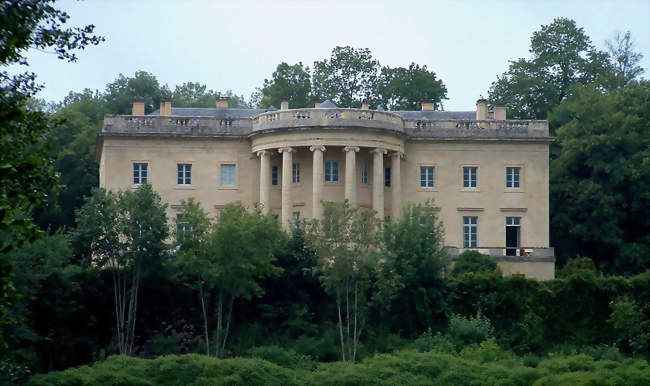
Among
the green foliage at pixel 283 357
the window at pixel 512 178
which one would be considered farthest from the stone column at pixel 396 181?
the green foliage at pixel 283 357

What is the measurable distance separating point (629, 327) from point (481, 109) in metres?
21.4

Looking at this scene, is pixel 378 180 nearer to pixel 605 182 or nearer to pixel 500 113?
pixel 500 113

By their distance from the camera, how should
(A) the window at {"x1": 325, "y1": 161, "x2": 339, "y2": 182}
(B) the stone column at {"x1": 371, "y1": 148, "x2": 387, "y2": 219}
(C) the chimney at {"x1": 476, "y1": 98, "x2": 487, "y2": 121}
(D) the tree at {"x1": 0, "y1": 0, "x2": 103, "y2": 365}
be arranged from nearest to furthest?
(D) the tree at {"x1": 0, "y1": 0, "x2": 103, "y2": 365} < (B) the stone column at {"x1": 371, "y1": 148, "x2": 387, "y2": 219} < (A) the window at {"x1": 325, "y1": 161, "x2": 339, "y2": 182} < (C) the chimney at {"x1": 476, "y1": 98, "x2": 487, "y2": 121}

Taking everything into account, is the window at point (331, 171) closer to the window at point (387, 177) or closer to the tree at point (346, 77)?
the window at point (387, 177)

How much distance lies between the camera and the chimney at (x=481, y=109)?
64.6 metres

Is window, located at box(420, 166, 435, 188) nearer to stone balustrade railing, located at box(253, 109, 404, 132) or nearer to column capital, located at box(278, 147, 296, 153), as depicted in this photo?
stone balustrade railing, located at box(253, 109, 404, 132)

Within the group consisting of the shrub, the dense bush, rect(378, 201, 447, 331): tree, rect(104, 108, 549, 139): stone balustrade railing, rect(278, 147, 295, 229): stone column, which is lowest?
the dense bush

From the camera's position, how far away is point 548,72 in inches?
2977

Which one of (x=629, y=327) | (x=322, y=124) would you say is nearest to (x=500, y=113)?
(x=322, y=124)

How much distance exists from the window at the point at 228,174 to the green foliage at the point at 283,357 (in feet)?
62.0

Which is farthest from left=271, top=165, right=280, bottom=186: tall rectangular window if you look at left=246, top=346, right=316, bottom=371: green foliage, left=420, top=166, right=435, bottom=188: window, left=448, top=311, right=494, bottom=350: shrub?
left=246, top=346, right=316, bottom=371: green foliage

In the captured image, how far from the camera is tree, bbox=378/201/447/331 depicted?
46.8 m

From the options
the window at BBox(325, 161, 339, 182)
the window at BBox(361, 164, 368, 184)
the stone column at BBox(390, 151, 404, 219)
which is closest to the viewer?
the window at BBox(325, 161, 339, 182)

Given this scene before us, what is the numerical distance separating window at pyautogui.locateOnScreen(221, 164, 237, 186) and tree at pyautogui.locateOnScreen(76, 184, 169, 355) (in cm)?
1396
